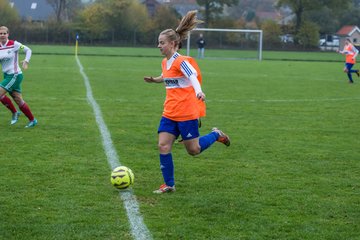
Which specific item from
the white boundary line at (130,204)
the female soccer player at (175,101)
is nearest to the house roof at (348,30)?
the white boundary line at (130,204)

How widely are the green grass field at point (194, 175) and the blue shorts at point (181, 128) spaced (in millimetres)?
623

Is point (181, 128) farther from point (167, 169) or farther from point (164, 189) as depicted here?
point (164, 189)

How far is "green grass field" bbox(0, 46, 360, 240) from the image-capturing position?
18.4ft

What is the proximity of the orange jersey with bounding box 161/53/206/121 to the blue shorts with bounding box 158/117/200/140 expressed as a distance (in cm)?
5

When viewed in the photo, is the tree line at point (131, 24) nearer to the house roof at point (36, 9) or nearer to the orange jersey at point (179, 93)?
the house roof at point (36, 9)

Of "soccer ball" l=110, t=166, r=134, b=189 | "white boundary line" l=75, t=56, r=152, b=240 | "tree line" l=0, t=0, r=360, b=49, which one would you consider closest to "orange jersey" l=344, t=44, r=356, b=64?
"white boundary line" l=75, t=56, r=152, b=240

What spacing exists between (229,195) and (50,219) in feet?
6.45

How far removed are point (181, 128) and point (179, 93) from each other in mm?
382

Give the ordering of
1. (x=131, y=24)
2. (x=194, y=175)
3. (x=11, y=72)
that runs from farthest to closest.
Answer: (x=131, y=24)
(x=11, y=72)
(x=194, y=175)

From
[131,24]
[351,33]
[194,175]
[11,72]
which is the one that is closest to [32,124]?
[11,72]

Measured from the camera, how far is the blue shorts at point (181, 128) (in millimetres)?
6719

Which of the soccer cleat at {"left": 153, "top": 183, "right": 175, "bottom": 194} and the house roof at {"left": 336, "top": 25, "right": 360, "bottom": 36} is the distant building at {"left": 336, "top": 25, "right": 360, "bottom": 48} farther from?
the soccer cleat at {"left": 153, "top": 183, "right": 175, "bottom": 194}

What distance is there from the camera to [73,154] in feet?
28.9

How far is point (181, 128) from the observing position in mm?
6719
